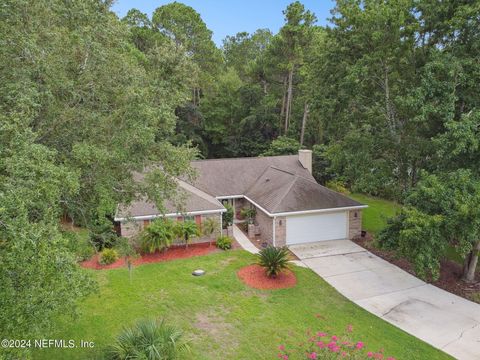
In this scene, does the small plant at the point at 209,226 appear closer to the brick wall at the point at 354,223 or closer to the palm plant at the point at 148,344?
the brick wall at the point at 354,223

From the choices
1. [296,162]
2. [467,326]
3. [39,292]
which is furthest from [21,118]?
[296,162]

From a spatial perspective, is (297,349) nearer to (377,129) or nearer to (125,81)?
(125,81)

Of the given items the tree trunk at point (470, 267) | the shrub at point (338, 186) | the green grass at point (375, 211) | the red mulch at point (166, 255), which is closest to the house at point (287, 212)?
the red mulch at point (166, 255)

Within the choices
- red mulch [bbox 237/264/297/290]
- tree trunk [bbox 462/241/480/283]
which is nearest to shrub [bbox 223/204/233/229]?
red mulch [bbox 237/264/297/290]

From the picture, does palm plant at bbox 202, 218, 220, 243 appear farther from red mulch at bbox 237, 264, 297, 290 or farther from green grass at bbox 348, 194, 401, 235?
green grass at bbox 348, 194, 401, 235

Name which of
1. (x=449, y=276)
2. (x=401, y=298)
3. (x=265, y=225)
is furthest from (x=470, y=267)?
(x=265, y=225)

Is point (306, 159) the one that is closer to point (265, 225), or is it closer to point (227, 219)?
point (265, 225)
